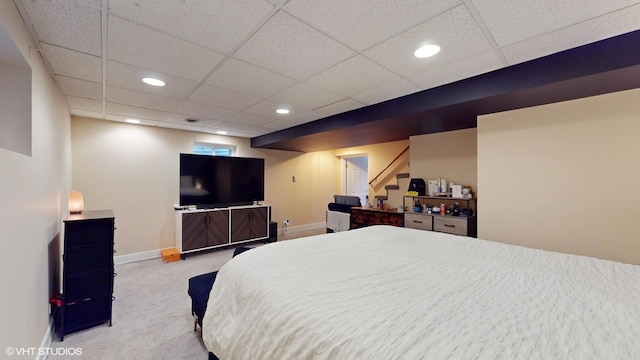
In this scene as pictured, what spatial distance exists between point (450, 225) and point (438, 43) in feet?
8.44

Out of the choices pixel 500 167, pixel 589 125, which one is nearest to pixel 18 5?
pixel 500 167

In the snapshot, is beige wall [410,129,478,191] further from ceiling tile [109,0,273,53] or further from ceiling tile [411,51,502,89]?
ceiling tile [109,0,273,53]

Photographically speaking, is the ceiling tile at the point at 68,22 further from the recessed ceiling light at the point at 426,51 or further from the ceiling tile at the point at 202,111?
the recessed ceiling light at the point at 426,51

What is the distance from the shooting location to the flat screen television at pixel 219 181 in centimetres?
436

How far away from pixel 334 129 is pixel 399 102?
1.09 meters

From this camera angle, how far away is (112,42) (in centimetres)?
173

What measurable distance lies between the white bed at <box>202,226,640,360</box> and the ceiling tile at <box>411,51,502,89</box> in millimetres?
1487

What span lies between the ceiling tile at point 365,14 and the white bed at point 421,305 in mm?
1487

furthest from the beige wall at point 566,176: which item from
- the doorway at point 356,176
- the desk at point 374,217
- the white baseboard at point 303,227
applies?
the white baseboard at point 303,227

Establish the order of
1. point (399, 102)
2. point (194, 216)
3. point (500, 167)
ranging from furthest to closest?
point (194, 216)
point (399, 102)
point (500, 167)

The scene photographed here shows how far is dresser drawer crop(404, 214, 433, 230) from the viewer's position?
3707mm

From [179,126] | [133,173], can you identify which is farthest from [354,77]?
[133,173]

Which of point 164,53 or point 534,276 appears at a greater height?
point 164,53

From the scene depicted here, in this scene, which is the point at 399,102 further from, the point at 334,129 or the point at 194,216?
the point at 194,216
